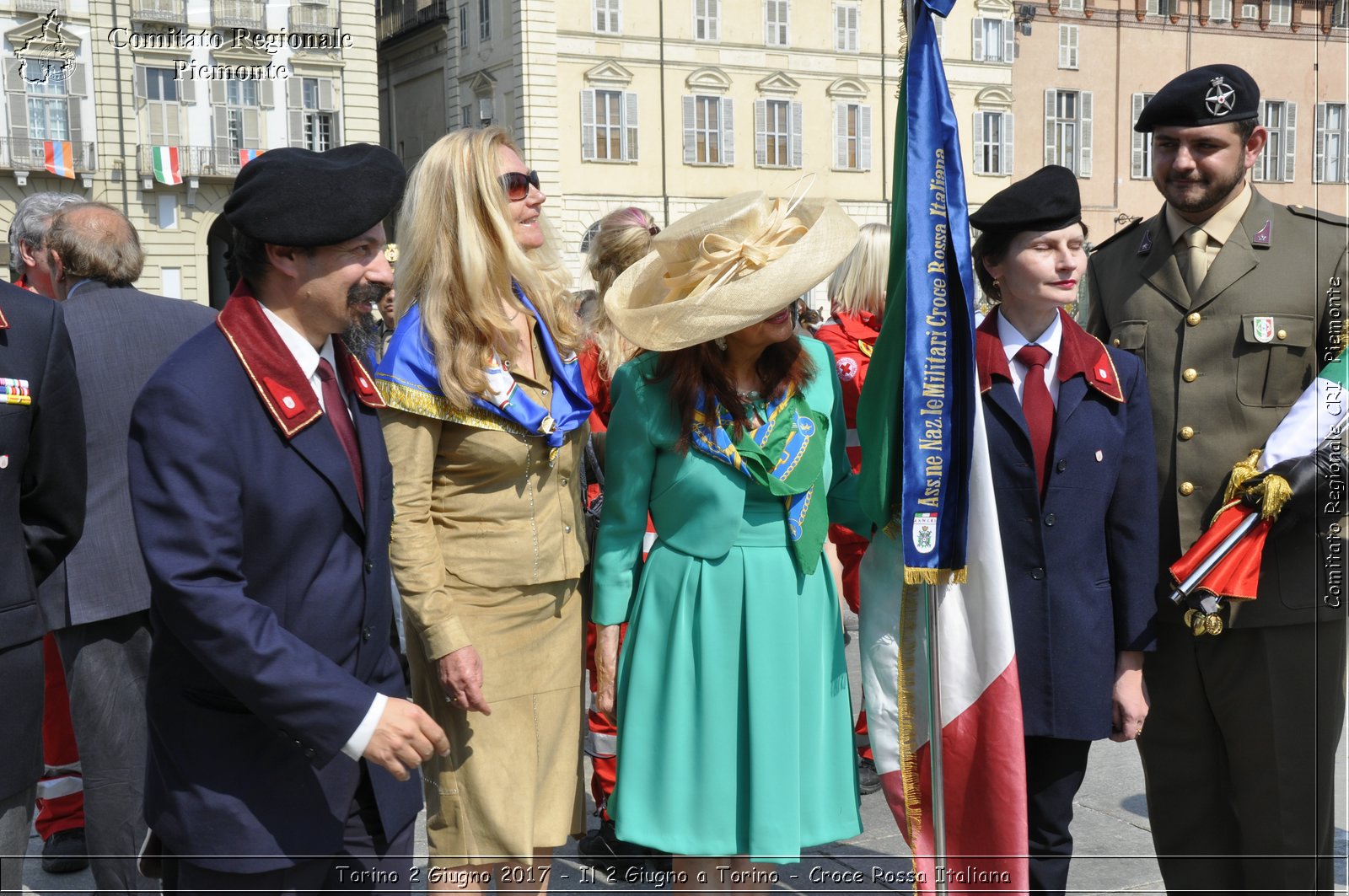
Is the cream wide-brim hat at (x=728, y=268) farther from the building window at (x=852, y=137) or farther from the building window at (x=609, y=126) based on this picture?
the building window at (x=852, y=137)

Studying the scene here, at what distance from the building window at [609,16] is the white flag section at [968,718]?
3105 centimetres

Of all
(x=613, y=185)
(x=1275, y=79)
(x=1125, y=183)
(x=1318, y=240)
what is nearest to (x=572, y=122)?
(x=613, y=185)

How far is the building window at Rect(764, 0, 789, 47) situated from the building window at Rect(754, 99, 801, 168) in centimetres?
169

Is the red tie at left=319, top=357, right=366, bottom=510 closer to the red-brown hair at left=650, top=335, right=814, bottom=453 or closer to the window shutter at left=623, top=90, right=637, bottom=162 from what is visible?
the red-brown hair at left=650, top=335, right=814, bottom=453

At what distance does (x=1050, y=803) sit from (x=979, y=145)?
1374 inches

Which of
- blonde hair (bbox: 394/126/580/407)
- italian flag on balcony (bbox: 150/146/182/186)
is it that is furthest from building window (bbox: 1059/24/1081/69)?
blonde hair (bbox: 394/126/580/407)

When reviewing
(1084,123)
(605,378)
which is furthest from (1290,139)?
(1084,123)

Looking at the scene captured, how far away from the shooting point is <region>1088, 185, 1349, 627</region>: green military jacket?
3.29 meters

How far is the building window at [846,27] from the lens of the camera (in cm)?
3478

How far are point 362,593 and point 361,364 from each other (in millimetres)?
503

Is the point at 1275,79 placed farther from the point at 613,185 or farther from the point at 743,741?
the point at 613,185

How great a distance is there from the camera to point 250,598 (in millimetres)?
2283

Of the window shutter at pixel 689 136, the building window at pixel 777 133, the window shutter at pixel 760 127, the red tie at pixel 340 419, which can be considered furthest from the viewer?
the building window at pixel 777 133

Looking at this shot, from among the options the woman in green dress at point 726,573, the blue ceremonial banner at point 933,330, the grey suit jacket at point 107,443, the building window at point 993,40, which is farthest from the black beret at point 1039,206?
the building window at point 993,40
